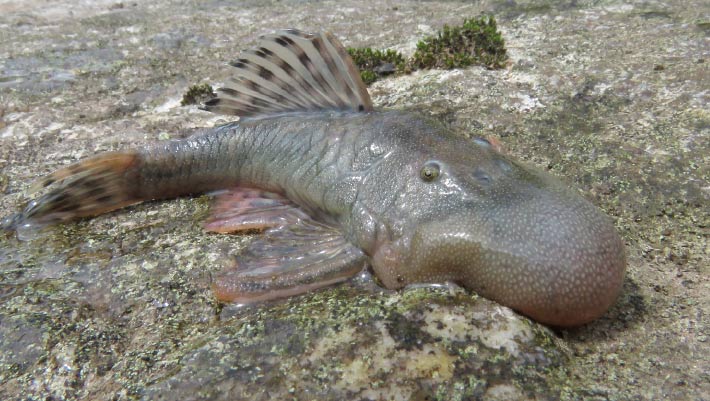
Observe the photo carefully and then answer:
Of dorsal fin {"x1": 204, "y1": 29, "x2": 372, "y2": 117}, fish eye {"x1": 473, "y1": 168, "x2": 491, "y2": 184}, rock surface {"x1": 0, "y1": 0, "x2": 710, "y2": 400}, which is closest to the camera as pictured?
rock surface {"x1": 0, "y1": 0, "x2": 710, "y2": 400}

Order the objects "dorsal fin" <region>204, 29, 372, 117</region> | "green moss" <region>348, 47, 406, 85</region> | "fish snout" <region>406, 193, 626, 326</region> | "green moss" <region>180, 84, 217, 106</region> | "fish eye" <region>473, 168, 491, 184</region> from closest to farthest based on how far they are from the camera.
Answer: "fish snout" <region>406, 193, 626, 326</region> → "fish eye" <region>473, 168, 491, 184</region> → "dorsal fin" <region>204, 29, 372, 117</region> → "green moss" <region>180, 84, 217, 106</region> → "green moss" <region>348, 47, 406, 85</region>

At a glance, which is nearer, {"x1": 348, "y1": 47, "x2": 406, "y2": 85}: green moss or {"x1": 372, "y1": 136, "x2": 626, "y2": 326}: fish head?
{"x1": 372, "y1": 136, "x2": 626, "y2": 326}: fish head

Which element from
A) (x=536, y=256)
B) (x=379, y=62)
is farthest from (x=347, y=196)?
(x=379, y=62)

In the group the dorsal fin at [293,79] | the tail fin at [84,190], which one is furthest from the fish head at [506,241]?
the tail fin at [84,190]

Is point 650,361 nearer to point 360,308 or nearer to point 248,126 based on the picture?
point 360,308

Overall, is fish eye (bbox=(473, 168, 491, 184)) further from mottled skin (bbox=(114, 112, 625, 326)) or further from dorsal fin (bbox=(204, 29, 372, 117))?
dorsal fin (bbox=(204, 29, 372, 117))

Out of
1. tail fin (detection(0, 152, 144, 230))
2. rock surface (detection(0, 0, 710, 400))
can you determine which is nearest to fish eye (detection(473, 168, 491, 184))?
rock surface (detection(0, 0, 710, 400))

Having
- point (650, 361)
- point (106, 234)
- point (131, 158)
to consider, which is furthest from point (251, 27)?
point (650, 361)
